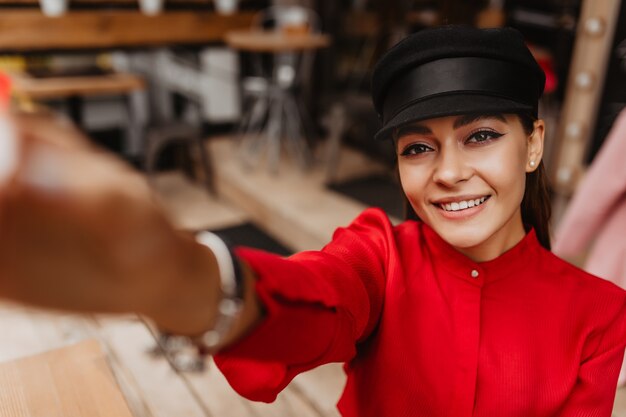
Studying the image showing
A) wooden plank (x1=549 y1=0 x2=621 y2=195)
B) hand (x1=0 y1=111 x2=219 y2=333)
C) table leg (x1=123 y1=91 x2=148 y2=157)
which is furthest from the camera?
table leg (x1=123 y1=91 x2=148 y2=157)

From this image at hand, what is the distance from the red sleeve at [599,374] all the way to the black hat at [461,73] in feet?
1.42

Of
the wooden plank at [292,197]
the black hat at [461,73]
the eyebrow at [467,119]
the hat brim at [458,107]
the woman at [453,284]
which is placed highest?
the black hat at [461,73]

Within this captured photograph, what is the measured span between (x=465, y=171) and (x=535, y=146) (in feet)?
0.62

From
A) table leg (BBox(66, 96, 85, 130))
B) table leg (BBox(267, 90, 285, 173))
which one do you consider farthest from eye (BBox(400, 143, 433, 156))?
table leg (BBox(66, 96, 85, 130))

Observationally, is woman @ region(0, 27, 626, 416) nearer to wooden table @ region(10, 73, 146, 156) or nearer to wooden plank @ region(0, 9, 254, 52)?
wooden table @ region(10, 73, 146, 156)

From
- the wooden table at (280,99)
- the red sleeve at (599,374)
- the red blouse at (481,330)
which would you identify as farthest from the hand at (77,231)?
the wooden table at (280,99)

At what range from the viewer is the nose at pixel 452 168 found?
2.99 ft

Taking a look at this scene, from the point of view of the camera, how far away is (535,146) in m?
1.02

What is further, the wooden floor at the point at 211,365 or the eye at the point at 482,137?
the wooden floor at the point at 211,365

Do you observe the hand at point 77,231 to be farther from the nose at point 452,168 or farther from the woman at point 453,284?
the nose at point 452,168

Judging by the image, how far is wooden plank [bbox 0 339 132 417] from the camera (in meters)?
1.10

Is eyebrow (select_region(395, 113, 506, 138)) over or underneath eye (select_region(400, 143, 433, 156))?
over

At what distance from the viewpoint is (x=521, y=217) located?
3.64 ft

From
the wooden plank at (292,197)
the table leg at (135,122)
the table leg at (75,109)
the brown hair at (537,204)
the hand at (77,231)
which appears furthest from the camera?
the table leg at (135,122)
